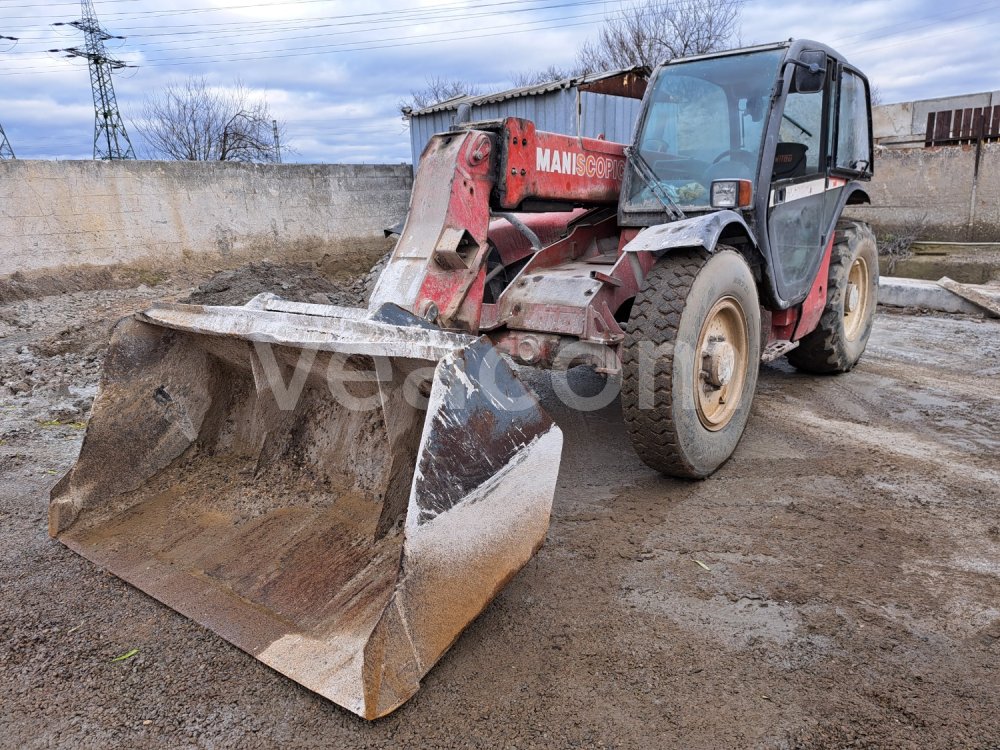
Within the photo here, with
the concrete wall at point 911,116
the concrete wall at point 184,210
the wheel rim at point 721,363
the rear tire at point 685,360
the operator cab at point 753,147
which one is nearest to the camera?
the rear tire at point 685,360

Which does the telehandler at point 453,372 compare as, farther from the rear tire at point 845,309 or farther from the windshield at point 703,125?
the rear tire at point 845,309

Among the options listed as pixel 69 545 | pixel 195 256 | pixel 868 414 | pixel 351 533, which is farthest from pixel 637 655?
pixel 195 256

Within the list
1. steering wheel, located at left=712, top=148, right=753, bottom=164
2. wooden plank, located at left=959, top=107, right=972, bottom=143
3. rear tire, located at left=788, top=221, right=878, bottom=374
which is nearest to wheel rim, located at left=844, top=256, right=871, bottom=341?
rear tire, located at left=788, top=221, right=878, bottom=374

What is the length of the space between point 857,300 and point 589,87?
3237 mm

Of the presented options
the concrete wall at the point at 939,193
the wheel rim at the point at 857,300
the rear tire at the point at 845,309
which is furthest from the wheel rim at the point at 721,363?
the concrete wall at the point at 939,193

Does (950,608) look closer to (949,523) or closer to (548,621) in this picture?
(949,523)

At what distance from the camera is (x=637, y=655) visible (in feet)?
7.23

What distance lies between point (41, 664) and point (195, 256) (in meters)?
9.16

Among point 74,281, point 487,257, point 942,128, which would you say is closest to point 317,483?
point 487,257

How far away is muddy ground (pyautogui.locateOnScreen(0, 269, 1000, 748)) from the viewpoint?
6.35ft

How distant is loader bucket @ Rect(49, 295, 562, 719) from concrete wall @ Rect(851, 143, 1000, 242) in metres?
11.6

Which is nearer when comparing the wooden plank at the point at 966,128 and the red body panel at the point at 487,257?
the red body panel at the point at 487,257

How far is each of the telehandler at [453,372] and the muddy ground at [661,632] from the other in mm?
164

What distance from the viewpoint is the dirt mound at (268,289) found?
7.50 m
